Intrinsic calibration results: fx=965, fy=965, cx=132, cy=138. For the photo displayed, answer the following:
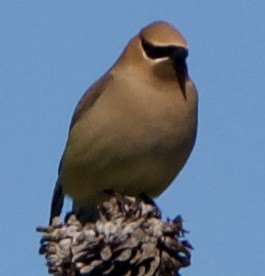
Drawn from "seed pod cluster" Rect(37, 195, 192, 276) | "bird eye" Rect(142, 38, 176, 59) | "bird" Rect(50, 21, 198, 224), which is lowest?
"seed pod cluster" Rect(37, 195, 192, 276)

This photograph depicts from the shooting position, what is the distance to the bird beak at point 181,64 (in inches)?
253

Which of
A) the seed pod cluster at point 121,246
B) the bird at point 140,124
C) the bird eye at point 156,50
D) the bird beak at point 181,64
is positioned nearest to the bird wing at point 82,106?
the bird at point 140,124

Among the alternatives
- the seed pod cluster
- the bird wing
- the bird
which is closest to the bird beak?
the bird

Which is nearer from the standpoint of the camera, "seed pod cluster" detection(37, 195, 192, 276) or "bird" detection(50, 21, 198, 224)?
"seed pod cluster" detection(37, 195, 192, 276)

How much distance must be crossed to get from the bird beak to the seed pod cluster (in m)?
2.15

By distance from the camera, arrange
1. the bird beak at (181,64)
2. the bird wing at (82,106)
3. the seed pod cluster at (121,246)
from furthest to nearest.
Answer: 1. the bird wing at (82,106)
2. the bird beak at (181,64)
3. the seed pod cluster at (121,246)

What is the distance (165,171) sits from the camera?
670 cm

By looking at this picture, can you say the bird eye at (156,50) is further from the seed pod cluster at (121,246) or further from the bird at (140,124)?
the seed pod cluster at (121,246)

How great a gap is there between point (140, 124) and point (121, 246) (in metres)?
2.42

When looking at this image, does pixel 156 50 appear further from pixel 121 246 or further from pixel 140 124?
pixel 121 246

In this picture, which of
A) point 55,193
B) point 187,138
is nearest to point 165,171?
point 187,138

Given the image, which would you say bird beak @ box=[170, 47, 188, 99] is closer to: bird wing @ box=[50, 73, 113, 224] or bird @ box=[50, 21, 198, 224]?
bird @ box=[50, 21, 198, 224]

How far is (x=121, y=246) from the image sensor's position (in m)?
4.16

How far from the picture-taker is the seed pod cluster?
13.5 feet
